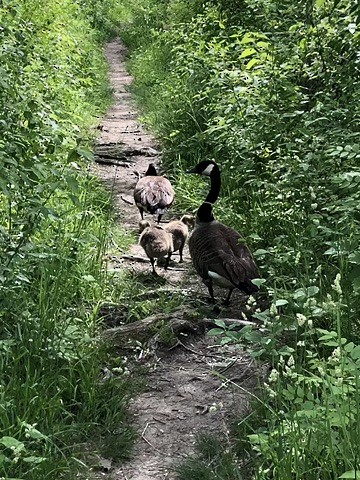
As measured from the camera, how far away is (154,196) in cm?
802

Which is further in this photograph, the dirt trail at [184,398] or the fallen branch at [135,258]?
the fallen branch at [135,258]

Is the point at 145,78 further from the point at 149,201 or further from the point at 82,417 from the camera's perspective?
the point at 82,417

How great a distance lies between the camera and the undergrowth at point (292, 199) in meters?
2.95

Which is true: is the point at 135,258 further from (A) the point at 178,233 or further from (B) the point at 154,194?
(B) the point at 154,194

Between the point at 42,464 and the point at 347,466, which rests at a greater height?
the point at 347,466

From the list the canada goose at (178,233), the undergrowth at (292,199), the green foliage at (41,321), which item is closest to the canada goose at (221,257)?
the undergrowth at (292,199)

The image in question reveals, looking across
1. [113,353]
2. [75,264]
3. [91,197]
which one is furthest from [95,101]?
[113,353]

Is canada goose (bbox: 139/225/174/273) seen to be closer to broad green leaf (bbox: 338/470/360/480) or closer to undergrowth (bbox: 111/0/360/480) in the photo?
undergrowth (bbox: 111/0/360/480)

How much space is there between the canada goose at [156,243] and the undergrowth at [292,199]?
2.24 ft

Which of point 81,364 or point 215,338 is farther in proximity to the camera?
point 215,338

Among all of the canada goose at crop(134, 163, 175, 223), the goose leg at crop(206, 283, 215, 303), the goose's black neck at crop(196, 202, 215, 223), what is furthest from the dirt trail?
the canada goose at crop(134, 163, 175, 223)

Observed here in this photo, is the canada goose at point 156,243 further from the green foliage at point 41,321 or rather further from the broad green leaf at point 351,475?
the broad green leaf at point 351,475

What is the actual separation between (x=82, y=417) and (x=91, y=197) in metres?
4.06

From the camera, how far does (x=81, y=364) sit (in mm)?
4383
